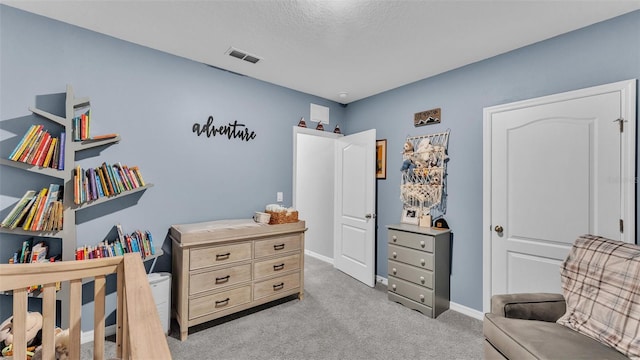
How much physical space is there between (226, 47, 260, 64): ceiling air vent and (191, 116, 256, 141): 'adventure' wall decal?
2.21 ft

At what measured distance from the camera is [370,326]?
8.25ft

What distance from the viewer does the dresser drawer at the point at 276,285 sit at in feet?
8.91

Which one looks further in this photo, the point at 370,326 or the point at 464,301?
the point at 464,301

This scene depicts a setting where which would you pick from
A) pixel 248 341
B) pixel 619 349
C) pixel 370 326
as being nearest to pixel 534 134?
pixel 619 349

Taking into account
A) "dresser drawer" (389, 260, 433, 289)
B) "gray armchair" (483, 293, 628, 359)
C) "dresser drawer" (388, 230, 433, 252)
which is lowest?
"dresser drawer" (389, 260, 433, 289)

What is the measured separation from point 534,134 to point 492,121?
362 mm

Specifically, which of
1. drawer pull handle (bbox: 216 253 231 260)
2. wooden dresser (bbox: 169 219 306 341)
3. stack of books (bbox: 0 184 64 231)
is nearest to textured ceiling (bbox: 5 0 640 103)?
stack of books (bbox: 0 184 64 231)

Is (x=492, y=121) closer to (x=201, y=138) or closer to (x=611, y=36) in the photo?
(x=611, y=36)

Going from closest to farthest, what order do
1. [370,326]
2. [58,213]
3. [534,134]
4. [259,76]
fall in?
[58,213] → [534,134] → [370,326] → [259,76]

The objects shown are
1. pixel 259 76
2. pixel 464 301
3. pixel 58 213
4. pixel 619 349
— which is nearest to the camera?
pixel 619 349

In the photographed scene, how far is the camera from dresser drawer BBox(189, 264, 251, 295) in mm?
2348

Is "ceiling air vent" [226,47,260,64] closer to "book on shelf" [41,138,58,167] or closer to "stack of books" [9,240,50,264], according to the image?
"book on shelf" [41,138,58,167]

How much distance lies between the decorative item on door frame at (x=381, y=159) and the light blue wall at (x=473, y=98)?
0.07 metres

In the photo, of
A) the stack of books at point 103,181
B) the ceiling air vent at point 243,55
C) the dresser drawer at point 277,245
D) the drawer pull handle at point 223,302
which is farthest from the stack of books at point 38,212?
the ceiling air vent at point 243,55
